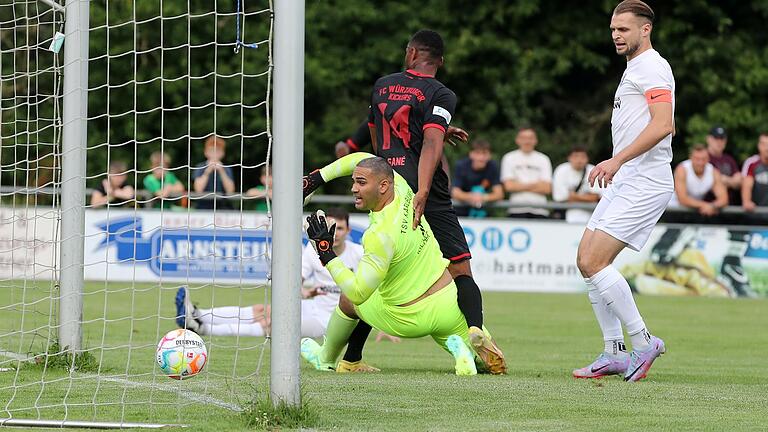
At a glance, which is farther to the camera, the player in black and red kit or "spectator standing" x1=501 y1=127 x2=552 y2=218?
"spectator standing" x1=501 y1=127 x2=552 y2=218

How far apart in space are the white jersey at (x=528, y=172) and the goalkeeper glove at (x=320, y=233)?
12282 mm

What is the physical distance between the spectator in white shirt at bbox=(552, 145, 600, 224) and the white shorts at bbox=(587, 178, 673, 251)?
11.4 metres

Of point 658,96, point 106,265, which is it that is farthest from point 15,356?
point 658,96

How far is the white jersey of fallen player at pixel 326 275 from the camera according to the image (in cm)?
1216

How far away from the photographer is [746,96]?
2745cm

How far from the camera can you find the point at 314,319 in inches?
479

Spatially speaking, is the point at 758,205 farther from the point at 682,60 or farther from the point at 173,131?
the point at 173,131

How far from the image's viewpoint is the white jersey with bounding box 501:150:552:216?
1953 cm

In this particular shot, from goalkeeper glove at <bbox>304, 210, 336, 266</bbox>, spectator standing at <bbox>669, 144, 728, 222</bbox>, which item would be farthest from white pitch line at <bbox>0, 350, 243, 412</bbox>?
spectator standing at <bbox>669, 144, 728, 222</bbox>

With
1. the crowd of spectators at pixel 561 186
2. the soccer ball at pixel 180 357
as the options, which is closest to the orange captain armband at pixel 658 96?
the soccer ball at pixel 180 357

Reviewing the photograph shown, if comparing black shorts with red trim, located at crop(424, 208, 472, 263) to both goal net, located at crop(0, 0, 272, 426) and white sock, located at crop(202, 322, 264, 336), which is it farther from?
white sock, located at crop(202, 322, 264, 336)

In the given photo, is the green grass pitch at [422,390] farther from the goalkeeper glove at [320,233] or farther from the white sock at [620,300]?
the goalkeeper glove at [320,233]

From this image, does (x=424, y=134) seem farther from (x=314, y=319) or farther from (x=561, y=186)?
(x=561, y=186)

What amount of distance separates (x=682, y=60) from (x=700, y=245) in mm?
9760
